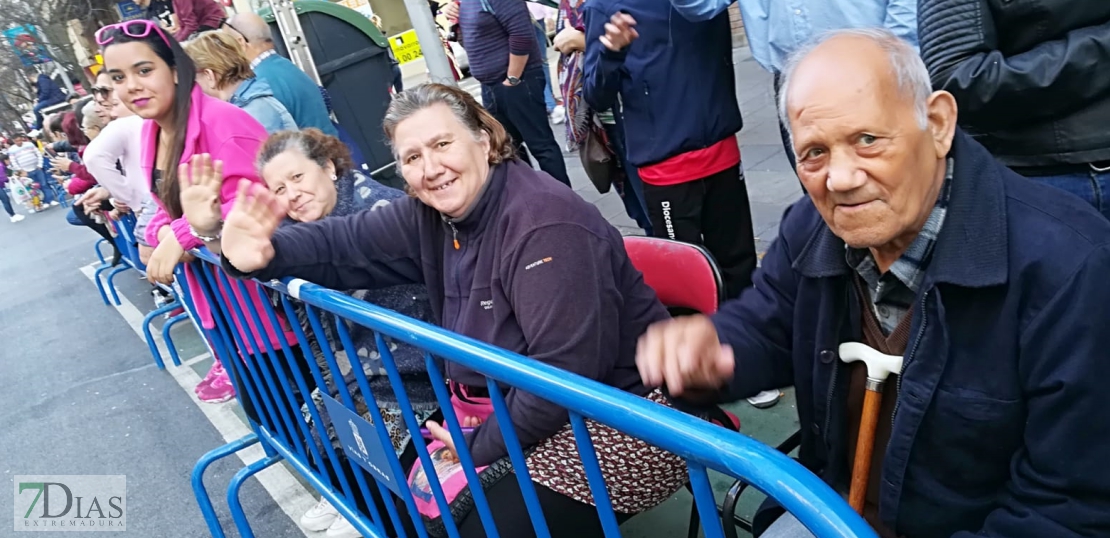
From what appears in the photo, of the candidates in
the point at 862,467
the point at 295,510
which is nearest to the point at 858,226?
the point at 862,467

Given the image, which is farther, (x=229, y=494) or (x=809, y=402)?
(x=229, y=494)

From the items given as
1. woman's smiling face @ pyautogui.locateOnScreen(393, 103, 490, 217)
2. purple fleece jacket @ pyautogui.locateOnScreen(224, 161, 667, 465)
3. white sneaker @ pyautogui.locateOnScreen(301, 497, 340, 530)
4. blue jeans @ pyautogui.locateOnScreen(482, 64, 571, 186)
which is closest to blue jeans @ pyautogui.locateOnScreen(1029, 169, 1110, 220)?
purple fleece jacket @ pyautogui.locateOnScreen(224, 161, 667, 465)

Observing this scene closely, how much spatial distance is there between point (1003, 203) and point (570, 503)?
1193 millimetres

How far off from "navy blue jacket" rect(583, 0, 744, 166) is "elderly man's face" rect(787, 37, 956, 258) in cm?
169

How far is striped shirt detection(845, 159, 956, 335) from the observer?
1.29 metres

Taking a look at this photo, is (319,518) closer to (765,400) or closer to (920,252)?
(765,400)

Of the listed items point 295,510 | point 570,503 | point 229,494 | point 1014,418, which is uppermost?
point 1014,418

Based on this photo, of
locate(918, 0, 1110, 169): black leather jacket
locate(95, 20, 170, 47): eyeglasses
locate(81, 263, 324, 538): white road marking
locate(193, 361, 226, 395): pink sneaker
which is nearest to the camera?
locate(918, 0, 1110, 169): black leather jacket

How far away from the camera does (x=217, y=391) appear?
4.74 meters

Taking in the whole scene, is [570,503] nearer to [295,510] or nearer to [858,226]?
[858,226]

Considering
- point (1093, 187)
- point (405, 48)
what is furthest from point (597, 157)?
point (405, 48)

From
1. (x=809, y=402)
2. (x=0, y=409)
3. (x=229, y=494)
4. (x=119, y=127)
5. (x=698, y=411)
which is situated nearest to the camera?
(x=809, y=402)

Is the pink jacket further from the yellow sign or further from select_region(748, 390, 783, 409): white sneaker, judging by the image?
the yellow sign

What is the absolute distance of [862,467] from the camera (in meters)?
1.46
